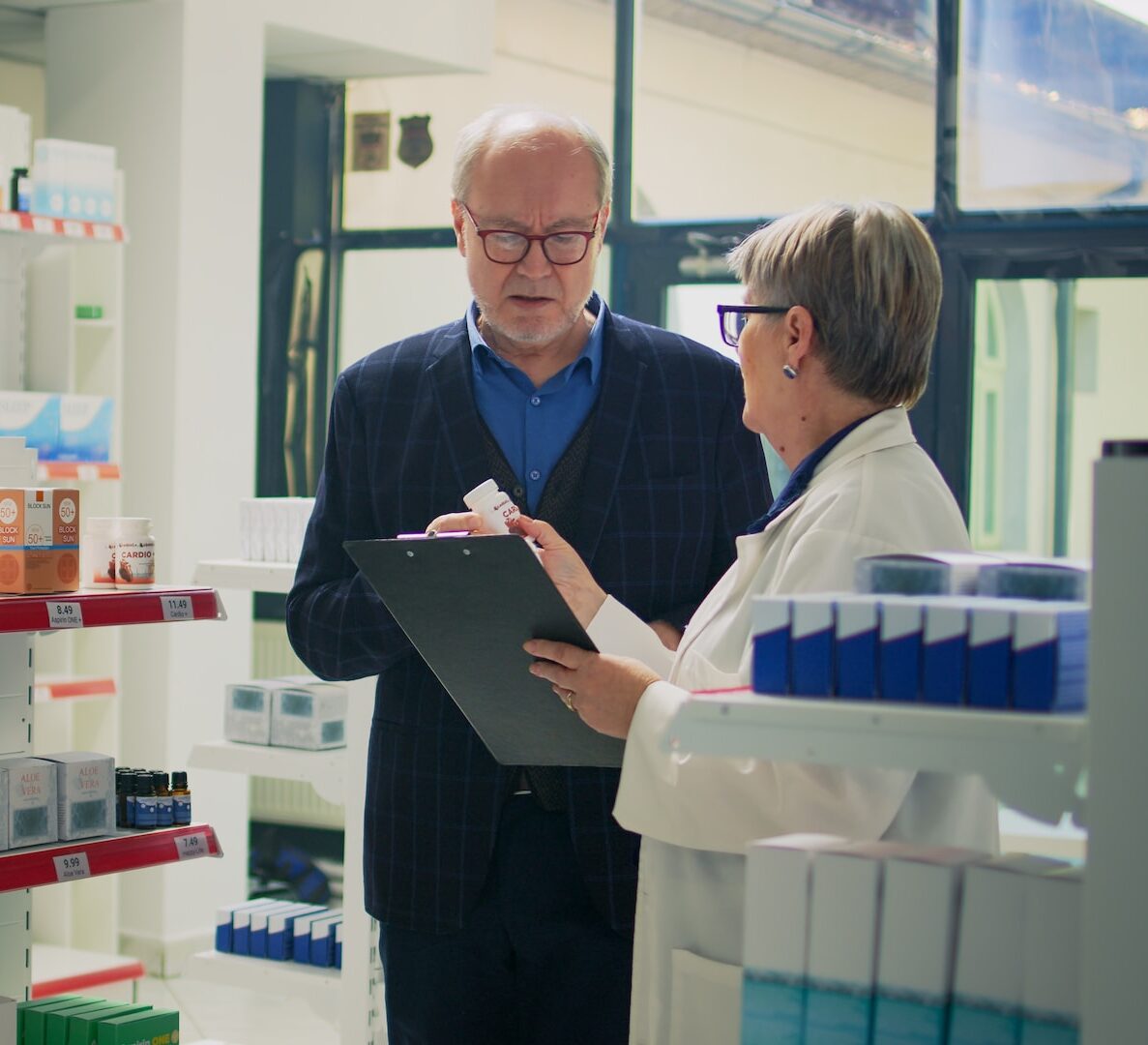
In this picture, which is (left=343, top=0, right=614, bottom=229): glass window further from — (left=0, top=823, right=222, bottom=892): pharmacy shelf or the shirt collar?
the shirt collar

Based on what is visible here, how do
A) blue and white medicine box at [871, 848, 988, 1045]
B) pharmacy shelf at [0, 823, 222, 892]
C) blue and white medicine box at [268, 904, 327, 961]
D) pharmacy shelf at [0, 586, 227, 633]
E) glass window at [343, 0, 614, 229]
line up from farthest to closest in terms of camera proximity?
glass window at [343, 0, 614, 229]
blue and white medicine box at [268, 904, 327, 961]
pharmacy shelf at [0, 823, 222, 892]
pharmacy shelf at [0, 586, 227, 633]
blue and white medicine box at [871, 848, 988, 1045]

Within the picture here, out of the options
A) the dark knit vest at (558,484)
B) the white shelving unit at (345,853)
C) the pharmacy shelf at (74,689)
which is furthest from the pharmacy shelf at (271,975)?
the dark knit vest at (558,484)

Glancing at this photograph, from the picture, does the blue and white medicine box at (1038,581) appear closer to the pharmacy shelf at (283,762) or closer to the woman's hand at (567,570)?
the woman's hand at (567,570)

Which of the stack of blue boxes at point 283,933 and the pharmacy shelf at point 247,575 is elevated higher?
the pharmacy shelf at point 247,575

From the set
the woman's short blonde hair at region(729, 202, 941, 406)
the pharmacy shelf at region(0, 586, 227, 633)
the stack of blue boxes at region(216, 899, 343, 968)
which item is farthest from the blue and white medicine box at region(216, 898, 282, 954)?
the woman's short blonde hair at region(729, 202, 941, 406)

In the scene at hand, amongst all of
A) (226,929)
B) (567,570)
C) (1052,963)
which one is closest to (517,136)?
(567,570)

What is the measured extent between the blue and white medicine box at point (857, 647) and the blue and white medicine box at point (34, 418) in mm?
4097

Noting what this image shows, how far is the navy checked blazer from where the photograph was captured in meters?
2.32

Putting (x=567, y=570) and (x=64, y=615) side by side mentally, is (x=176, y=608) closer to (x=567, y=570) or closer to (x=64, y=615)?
(x=64, y=615)

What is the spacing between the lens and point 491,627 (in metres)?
1.97

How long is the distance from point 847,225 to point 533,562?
526 millimetres

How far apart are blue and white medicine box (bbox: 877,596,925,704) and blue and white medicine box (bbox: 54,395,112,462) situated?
418 centimetres

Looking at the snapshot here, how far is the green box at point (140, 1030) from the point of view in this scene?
325 centimetres

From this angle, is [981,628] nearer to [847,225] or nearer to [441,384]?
[847,225]
